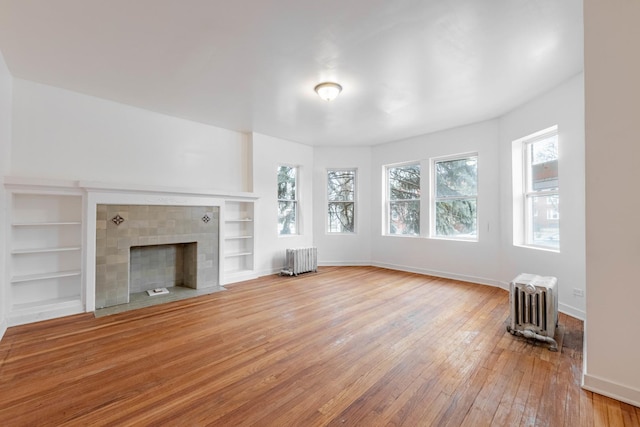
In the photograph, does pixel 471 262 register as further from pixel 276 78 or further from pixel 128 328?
pixel 128 328

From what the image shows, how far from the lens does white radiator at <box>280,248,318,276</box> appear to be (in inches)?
212

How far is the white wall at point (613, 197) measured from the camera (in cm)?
172

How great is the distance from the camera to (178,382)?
1.96 m

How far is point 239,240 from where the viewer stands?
17.3 feet

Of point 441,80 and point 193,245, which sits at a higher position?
point 441,80

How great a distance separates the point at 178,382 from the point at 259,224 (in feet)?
11.7

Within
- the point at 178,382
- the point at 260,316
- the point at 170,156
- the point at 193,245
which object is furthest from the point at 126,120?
the point at 178,382

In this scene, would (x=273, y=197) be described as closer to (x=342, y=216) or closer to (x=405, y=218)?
(x=342, y=216)

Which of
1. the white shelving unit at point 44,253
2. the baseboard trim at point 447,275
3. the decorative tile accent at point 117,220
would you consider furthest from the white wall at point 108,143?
the baseboard trim at point 447,275

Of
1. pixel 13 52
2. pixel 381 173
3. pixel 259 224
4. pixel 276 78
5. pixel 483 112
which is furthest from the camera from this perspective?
pixel 381 173

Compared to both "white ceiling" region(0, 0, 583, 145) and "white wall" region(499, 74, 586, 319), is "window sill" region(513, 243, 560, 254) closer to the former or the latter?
"white wall" region(499, 74, 586, 319)

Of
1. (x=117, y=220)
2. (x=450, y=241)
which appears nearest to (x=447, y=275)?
(x=450, y=241)

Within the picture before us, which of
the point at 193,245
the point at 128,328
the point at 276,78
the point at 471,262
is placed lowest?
the point at 128,328

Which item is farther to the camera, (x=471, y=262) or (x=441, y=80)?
(x=471, y=262)
